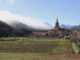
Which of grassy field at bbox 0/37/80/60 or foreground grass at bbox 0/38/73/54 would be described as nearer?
grassy field at bbox 0/37/80/60

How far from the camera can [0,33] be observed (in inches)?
5807

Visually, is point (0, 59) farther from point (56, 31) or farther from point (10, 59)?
point (56, 31)

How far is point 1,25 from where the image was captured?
168875 millimetres

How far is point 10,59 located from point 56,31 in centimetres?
14785

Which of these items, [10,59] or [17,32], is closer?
[10,59]

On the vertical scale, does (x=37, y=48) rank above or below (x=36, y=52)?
above

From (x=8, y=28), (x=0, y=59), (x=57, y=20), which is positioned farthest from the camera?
(x=57, y=20)

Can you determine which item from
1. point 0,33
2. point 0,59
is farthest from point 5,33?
point 0,59

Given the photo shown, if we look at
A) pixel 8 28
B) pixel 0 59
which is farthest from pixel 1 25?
pixel 0 59

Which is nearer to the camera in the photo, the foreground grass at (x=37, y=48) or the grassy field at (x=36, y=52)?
the grassy field at (x=36, y=52)

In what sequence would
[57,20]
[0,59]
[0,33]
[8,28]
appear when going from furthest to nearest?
[57,20], [8,28], [0,33], [0,59]

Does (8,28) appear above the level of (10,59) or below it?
above

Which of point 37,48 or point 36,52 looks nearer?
point 36,52

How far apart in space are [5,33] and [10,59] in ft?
410
